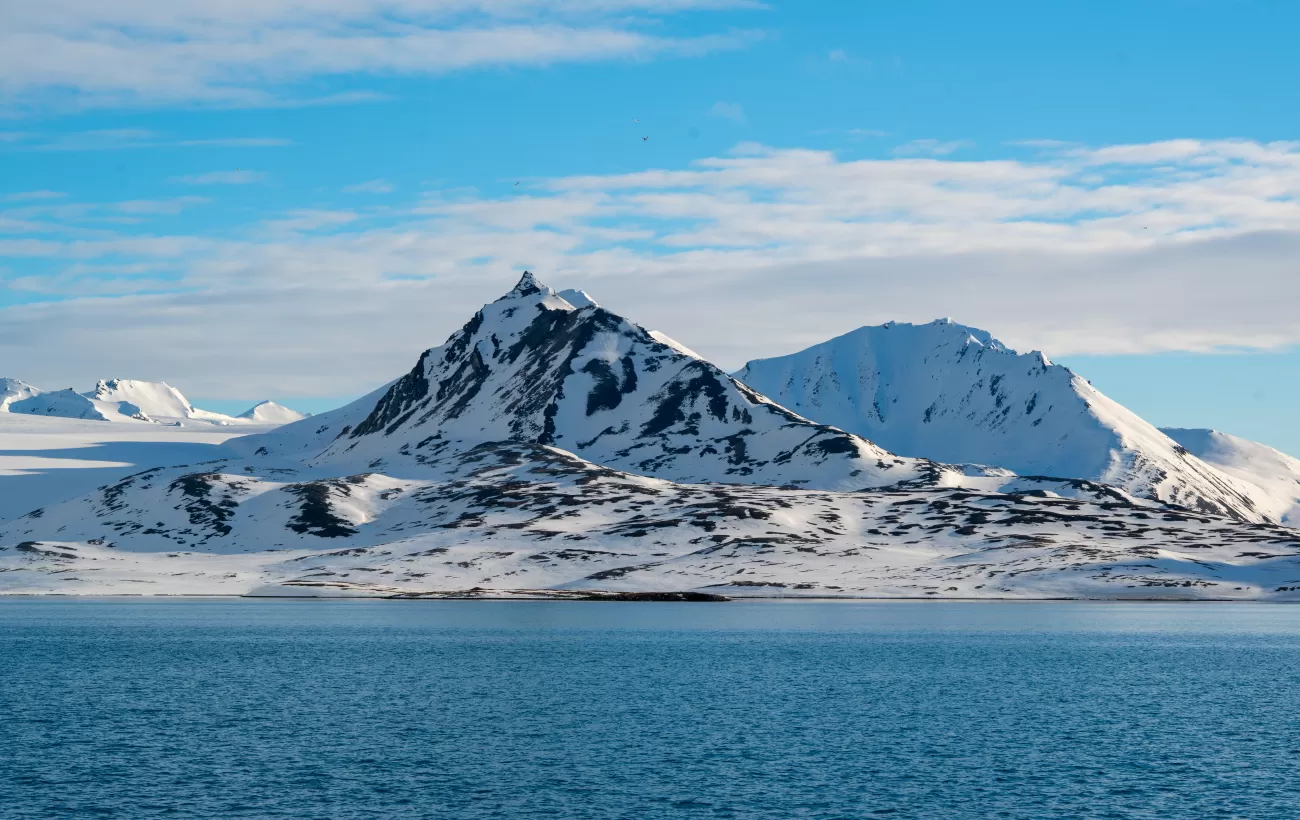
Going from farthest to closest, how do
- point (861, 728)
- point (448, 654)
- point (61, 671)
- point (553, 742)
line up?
1. point (448, 654)
2. point (61, 671)
3. point (861, 728)
4. point (553, 742)

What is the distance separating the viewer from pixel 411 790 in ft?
218

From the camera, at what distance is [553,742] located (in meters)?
82.5

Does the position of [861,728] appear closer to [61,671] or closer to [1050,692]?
[1050,692]

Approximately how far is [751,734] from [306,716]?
28.6m

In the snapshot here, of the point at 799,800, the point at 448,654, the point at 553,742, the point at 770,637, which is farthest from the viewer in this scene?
the point at 770,637

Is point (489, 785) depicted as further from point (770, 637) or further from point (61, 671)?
point (770, 637)

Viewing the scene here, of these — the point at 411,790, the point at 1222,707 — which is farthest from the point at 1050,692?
the point at 411,790

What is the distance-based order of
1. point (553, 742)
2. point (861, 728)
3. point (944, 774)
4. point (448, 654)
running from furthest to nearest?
point (448, 654) → point (861, 728) → point (553, 742) → point (944, 774)

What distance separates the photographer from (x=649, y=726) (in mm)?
89000

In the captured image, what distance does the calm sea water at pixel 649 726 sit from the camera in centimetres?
6469

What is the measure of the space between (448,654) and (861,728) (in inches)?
2397

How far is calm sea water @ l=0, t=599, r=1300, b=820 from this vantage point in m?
64.7

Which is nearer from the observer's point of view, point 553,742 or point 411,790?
point 411,790

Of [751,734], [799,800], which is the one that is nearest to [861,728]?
[751,734]
